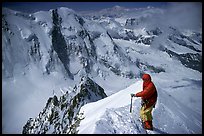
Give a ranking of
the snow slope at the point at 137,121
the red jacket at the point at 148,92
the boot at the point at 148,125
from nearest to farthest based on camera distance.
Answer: the red jacket at the point at 148,92 → the snow slope at the point at 137,121 → the boot at the point at 148,125

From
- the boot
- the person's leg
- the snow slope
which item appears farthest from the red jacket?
the snow slope

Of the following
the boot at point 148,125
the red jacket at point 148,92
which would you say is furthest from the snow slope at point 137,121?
the red jacket at point 148,92

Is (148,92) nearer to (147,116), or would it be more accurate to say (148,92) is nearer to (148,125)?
(147,116)

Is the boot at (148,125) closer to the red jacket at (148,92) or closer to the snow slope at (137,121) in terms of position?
the snow slope at (137,121)

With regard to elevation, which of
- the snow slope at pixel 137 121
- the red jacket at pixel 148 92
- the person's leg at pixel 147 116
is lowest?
the snow slope at pixel 137 121

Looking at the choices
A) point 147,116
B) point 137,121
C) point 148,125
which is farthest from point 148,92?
point 137,121

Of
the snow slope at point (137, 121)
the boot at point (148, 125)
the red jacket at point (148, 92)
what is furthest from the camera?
the boot at point (148, 125)

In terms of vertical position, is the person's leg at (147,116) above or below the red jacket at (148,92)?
below

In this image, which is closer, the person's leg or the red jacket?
the red jacket

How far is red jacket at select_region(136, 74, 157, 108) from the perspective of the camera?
1420cm

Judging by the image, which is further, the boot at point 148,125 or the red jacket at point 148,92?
the boot at point 148,125

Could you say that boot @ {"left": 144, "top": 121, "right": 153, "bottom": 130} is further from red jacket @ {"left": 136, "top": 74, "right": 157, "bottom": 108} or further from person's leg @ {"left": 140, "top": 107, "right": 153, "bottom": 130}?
red jacket @ {"left": 136, "top": 74, "right": 157, "bottom": 108}

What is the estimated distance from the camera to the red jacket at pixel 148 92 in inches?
559

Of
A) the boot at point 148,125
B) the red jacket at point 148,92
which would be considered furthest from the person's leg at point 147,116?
the red jacket at point 148,92
